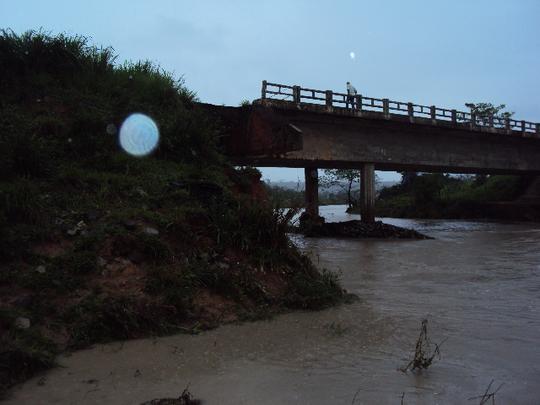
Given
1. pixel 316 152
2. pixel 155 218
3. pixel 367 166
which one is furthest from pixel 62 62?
pixel 367 166

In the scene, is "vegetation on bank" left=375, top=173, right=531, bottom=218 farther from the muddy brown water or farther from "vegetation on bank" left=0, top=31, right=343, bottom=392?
the muddy brown water

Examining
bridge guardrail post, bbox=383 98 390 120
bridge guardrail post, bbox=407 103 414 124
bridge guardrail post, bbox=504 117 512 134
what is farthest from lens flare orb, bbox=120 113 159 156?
bridge guardrail post, bbox=504 117 512 134

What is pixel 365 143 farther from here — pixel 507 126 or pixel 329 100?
pixel 507 126

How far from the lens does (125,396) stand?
3947mm

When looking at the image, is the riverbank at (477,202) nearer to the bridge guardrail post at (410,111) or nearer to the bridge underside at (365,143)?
the bridge underside at (365,143)

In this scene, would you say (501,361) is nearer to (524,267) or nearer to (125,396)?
(125,396)

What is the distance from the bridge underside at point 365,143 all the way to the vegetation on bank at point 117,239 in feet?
19.2

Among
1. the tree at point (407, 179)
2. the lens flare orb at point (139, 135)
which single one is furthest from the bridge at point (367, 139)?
the tree at point (407, 179)

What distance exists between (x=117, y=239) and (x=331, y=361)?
3.29 metres

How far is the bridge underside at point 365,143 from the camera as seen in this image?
16.9m

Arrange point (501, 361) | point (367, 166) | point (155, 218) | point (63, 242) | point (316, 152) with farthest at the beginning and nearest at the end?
point (367, 166) < point (316, 152) < point (155, 218) < point (63, 242) < point (501, 361)

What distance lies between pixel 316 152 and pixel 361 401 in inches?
838

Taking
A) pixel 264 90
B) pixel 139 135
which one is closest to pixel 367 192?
pixel 264 90

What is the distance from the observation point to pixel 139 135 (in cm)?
1048
